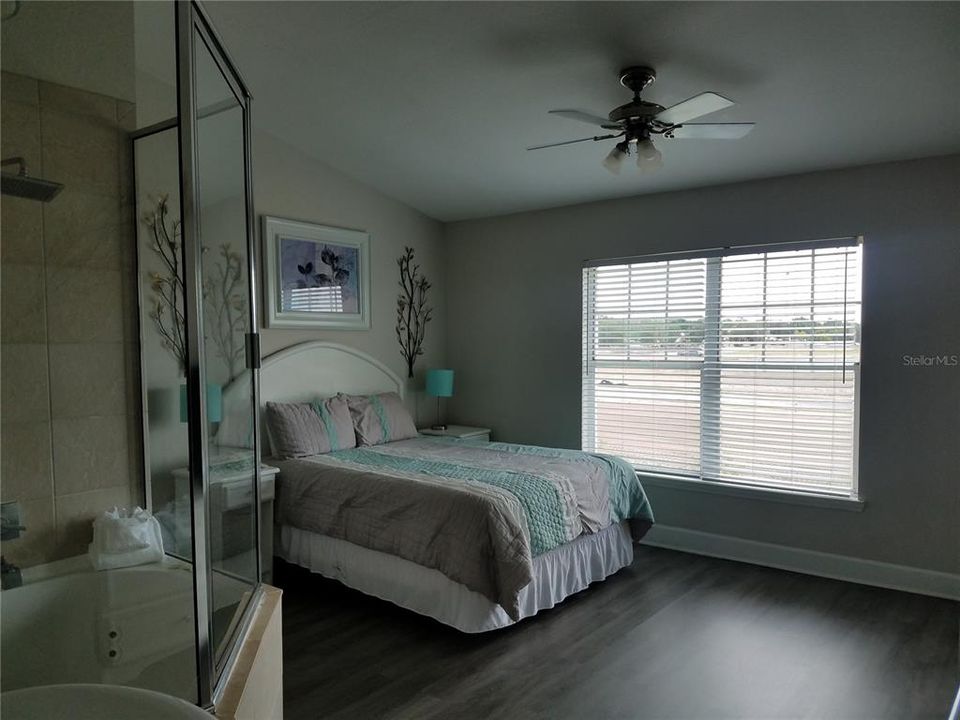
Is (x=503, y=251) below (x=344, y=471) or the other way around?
the other way around

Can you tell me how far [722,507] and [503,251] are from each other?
8.24 ft

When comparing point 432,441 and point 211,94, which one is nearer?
point 211,94

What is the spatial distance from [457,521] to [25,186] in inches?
82.1

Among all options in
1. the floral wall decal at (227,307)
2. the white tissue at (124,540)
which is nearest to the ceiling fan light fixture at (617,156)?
the floral wall decal at (227,307)

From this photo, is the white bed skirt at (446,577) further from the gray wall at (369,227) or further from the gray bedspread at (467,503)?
the gray wall at (369,227)

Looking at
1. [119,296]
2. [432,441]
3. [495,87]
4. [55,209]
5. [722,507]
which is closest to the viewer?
[55,209]

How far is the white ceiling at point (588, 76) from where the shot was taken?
2434 mm

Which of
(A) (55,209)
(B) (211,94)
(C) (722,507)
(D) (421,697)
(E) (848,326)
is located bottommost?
(D) (421,697)

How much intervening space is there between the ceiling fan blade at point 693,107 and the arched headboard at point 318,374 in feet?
8.98

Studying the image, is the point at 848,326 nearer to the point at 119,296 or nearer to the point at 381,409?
the point at 381,409

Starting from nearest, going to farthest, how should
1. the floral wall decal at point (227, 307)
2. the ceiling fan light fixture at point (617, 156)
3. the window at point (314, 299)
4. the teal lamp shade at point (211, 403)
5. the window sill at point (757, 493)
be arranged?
1. the teal lamp shade at point (211, 403)
2. the floral wall decal at point (227, 307)
3. the ceiling fan light fixture at point (617, 156)
4. the window sill at point (757, 493)
5. the window at point (314, 299)

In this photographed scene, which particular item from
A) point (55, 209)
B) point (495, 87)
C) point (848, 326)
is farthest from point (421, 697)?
point (848, 326)

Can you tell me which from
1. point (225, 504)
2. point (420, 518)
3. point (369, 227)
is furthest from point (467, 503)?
point (369, 227)

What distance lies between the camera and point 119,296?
2.42m
